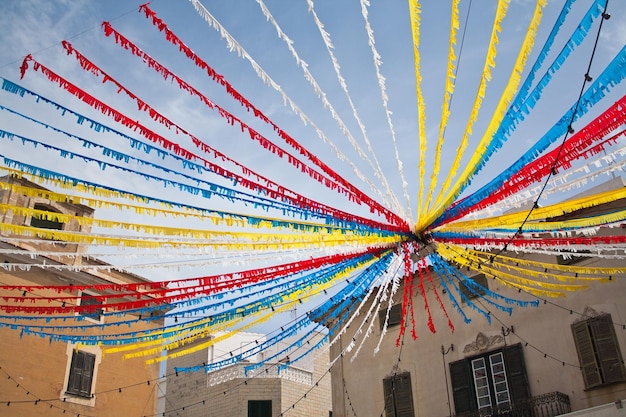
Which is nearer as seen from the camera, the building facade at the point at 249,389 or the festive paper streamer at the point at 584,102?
the festive paper streamer at the point at 584,102

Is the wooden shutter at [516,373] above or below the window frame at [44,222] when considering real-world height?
below

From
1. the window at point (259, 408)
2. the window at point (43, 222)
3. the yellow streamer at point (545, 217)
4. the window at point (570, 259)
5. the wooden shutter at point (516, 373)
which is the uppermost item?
the window at point (43, 222)

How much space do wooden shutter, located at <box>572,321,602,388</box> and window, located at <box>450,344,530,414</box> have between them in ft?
4.56

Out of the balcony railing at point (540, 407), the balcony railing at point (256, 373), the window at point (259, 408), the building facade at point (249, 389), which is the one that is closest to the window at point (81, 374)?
the building facade at point (249, 389)

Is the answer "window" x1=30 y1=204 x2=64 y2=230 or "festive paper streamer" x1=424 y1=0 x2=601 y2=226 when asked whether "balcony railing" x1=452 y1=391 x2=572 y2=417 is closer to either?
"festive paper streamer" x1=424 y1=0 x2=601 y2=226

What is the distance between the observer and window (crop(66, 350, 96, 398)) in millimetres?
16219

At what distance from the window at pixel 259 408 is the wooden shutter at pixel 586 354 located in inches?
515

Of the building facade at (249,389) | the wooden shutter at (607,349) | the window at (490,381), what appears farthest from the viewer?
the building facade at (249,389)

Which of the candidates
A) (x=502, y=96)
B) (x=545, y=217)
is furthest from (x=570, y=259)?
(x=502, y=96)

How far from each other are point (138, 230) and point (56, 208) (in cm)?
1064

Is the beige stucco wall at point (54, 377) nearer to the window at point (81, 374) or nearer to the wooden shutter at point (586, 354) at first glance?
the window at point (81, 374)

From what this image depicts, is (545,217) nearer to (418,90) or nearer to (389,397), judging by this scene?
(418,90)

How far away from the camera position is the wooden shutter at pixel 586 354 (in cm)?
1217

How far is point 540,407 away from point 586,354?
152 cm
